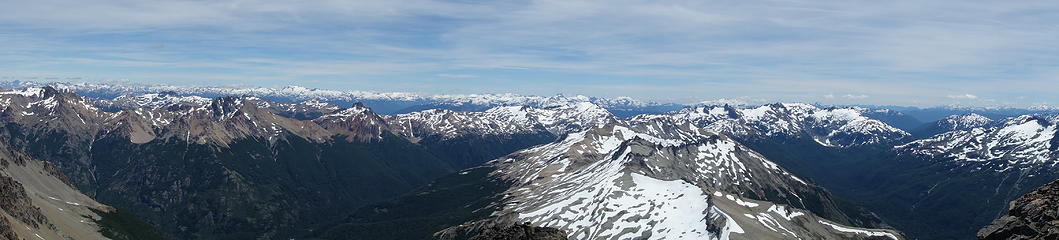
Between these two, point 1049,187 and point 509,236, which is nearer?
point 1049,187

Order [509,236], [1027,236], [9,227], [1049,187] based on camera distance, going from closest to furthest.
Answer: [1027,236]
[1049,187]
[509,236]
[9,227]

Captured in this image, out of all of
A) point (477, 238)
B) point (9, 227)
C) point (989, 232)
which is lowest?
point (9, 227)

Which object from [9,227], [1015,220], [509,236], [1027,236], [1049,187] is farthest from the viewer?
[9,227]

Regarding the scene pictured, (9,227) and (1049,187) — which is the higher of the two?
(1049,187)

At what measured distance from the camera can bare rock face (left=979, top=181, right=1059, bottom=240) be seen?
67.5 metres

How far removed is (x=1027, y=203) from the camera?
7625 cm

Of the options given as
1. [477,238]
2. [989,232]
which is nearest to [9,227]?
[477,238]

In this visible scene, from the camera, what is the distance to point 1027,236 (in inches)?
2643

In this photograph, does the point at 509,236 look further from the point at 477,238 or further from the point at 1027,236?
the point at 1027,236

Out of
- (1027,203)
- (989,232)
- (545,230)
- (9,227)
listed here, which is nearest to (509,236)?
(545,230)

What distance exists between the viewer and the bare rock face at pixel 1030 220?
2657 inches

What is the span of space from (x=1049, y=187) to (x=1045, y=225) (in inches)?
648

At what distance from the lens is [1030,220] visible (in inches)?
2803

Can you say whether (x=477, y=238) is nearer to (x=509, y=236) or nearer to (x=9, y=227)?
(x=509, y=236)
